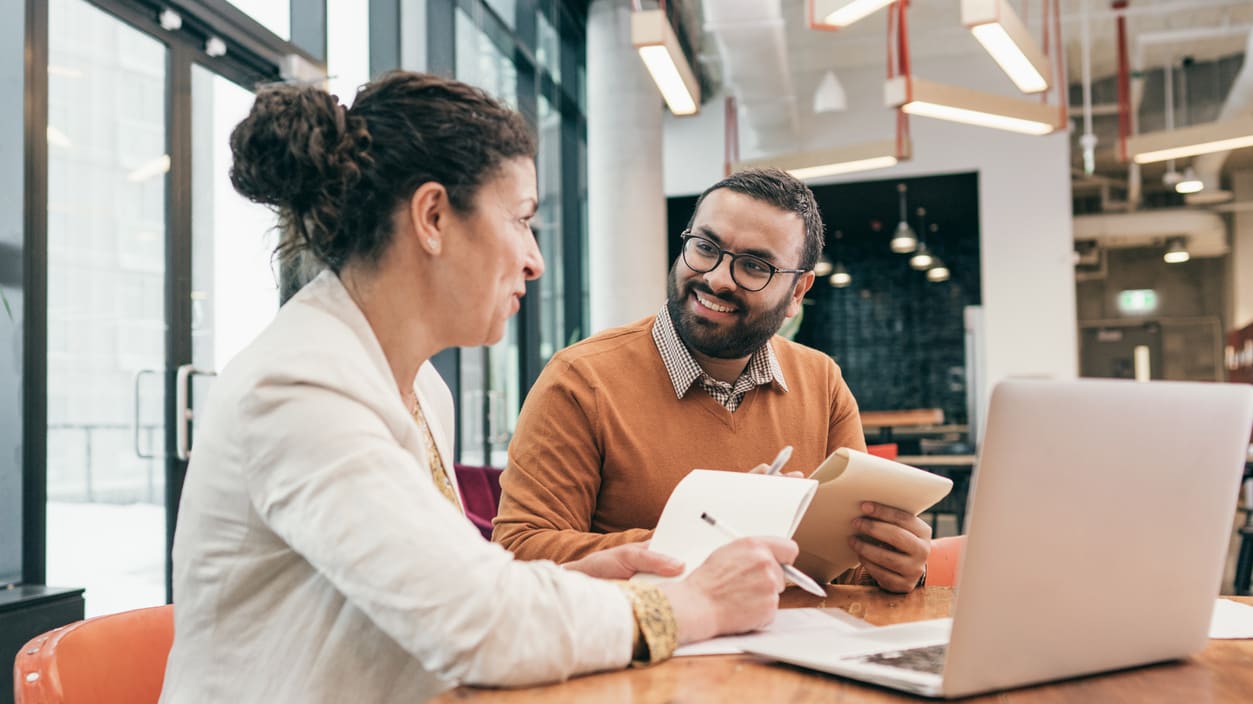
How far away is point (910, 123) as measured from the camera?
31.8 feet

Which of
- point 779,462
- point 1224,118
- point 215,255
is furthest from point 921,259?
point 779,462

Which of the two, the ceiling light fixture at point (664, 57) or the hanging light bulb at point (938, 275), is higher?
the ceiling light fixture at point (664, 57)

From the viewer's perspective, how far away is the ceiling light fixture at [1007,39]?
4148 mm

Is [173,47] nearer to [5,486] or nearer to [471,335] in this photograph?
[5,486]

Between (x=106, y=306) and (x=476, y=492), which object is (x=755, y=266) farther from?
(x=106, y=306)

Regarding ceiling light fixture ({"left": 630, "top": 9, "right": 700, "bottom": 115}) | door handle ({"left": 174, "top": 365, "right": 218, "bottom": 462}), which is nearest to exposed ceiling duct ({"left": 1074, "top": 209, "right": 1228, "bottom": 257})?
ceiling light fixture ({"left": 630, "top": 9, "right": 700, "bottom": 115})

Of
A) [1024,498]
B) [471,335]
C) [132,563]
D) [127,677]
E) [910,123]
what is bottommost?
[132,563]

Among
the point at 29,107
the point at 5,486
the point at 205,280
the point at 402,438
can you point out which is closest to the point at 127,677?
the point at 402,438

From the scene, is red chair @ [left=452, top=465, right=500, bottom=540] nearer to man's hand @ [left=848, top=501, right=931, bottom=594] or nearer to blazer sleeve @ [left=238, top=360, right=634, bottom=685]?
man's hand @ [left=848, top=501, right=931, bottom=594]

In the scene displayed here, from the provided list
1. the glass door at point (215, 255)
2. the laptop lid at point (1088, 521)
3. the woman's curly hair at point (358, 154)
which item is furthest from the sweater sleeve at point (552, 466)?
the glass door at point (215, 255)

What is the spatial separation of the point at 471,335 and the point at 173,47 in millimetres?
3002

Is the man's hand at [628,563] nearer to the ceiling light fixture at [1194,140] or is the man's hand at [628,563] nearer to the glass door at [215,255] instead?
the glass door at [215,255]

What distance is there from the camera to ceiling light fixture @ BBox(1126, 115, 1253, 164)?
590 centimetres

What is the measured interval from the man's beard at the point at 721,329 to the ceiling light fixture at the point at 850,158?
4910 mm
